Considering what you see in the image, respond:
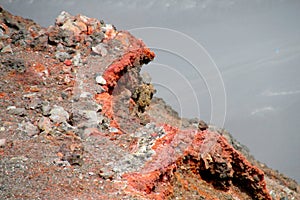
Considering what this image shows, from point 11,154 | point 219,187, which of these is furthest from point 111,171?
point 219,187

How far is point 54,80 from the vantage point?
82.1ft

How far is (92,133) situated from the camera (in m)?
20.5

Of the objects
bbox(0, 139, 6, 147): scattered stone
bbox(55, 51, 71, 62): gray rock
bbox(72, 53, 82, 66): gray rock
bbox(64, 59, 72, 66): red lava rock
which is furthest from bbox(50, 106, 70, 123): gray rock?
bbox(55, 51, 71, 62): gray rock

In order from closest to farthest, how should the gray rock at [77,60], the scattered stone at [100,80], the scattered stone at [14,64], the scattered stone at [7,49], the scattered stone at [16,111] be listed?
the scattered stone at [16,111] → the scattered stone at [14,64] → the scattered stone at [100,80] → the scattered stone at [7,49] → the gray rock at [77,60]

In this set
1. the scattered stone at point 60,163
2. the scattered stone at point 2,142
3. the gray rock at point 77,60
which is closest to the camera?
the scattered stone at point 60,163

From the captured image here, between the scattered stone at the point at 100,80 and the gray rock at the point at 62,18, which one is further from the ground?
the gray rock at the point at 62,18

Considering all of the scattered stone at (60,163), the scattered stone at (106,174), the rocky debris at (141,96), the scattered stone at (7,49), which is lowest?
the scattered stone at (60,163)

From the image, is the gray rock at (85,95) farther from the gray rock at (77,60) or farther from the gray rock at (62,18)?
the gray rock at (62,18)

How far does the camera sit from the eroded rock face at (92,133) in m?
15.7

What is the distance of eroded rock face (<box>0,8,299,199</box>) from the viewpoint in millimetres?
15656

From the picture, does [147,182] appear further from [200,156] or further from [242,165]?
[242,165]

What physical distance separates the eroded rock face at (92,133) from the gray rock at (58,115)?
67 millimetres

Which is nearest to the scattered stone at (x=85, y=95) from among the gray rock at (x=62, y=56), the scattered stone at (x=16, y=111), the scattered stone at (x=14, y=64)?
the scattered stone at (x=16, y=111)

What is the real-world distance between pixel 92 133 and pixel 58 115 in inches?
109
